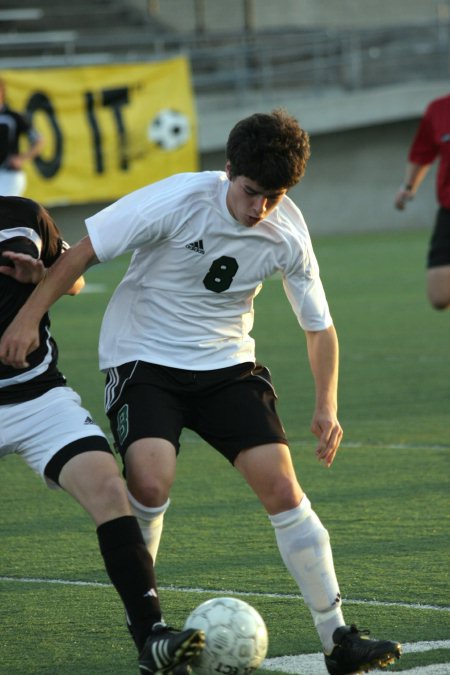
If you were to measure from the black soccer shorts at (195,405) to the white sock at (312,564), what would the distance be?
26 centimetres

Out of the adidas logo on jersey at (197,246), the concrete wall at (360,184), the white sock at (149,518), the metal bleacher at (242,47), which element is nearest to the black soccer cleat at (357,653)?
the white sock at (149,518)

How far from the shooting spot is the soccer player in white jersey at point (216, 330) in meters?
3.90

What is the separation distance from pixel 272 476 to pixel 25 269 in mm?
963

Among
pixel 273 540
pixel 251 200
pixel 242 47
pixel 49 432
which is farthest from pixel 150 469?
pixel 242 47

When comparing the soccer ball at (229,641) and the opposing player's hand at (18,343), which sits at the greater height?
the opposing player's hand at (18,343)

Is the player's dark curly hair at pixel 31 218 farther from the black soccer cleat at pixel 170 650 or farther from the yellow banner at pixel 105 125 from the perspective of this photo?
the yellow banner at pixel 105 125

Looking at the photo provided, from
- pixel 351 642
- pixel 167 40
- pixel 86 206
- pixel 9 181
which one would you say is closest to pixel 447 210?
pixel 351 642

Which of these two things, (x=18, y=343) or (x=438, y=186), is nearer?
(x=18, y=343)

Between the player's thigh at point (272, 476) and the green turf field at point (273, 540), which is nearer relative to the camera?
the player's thigh at point (272, 476)

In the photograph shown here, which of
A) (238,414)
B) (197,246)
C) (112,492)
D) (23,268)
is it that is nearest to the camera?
(112,492)

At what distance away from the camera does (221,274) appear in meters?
4.20

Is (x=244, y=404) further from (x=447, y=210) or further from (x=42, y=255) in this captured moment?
(x=447, y=210)

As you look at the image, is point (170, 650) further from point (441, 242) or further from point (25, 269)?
point (441, 242)

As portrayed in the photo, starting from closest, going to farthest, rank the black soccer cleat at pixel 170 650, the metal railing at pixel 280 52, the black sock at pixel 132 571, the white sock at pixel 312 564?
the black soccer cleat at pixel 170 650, the black sock at pixel 132 571, the white sock at pixel 312 564, the metal railing at pixel 280 52
